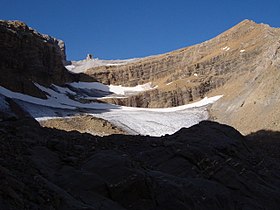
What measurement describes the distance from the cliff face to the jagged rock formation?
418 inches

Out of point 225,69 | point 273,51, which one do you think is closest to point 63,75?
point 225,69

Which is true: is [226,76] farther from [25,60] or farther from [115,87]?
[25,60]

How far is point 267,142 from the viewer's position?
2264cm

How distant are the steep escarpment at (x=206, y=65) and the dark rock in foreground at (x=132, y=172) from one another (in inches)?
1421

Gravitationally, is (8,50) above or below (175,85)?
above

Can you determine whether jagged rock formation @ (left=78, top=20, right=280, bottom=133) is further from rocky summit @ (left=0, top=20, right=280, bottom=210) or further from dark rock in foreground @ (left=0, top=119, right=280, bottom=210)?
dark rock in foreground @ (left=0, top=119, right=280, bottom=210)

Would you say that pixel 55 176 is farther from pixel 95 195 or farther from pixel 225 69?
pixel 225 69

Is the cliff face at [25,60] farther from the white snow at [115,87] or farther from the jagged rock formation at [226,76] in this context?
the jagged rock formation at [226,76]

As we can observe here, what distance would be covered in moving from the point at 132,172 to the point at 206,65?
178ft

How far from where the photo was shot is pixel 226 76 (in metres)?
54.8

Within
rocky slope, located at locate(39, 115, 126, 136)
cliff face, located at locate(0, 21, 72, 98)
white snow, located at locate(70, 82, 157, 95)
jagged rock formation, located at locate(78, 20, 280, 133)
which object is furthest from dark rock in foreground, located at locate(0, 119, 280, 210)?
white snow, located at locate(70, 82, 157, 95)

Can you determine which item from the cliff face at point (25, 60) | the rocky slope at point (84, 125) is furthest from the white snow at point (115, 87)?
the rocky slope at point (84, 125)

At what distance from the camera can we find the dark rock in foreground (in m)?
6.34

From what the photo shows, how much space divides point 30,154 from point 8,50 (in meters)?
42.1
